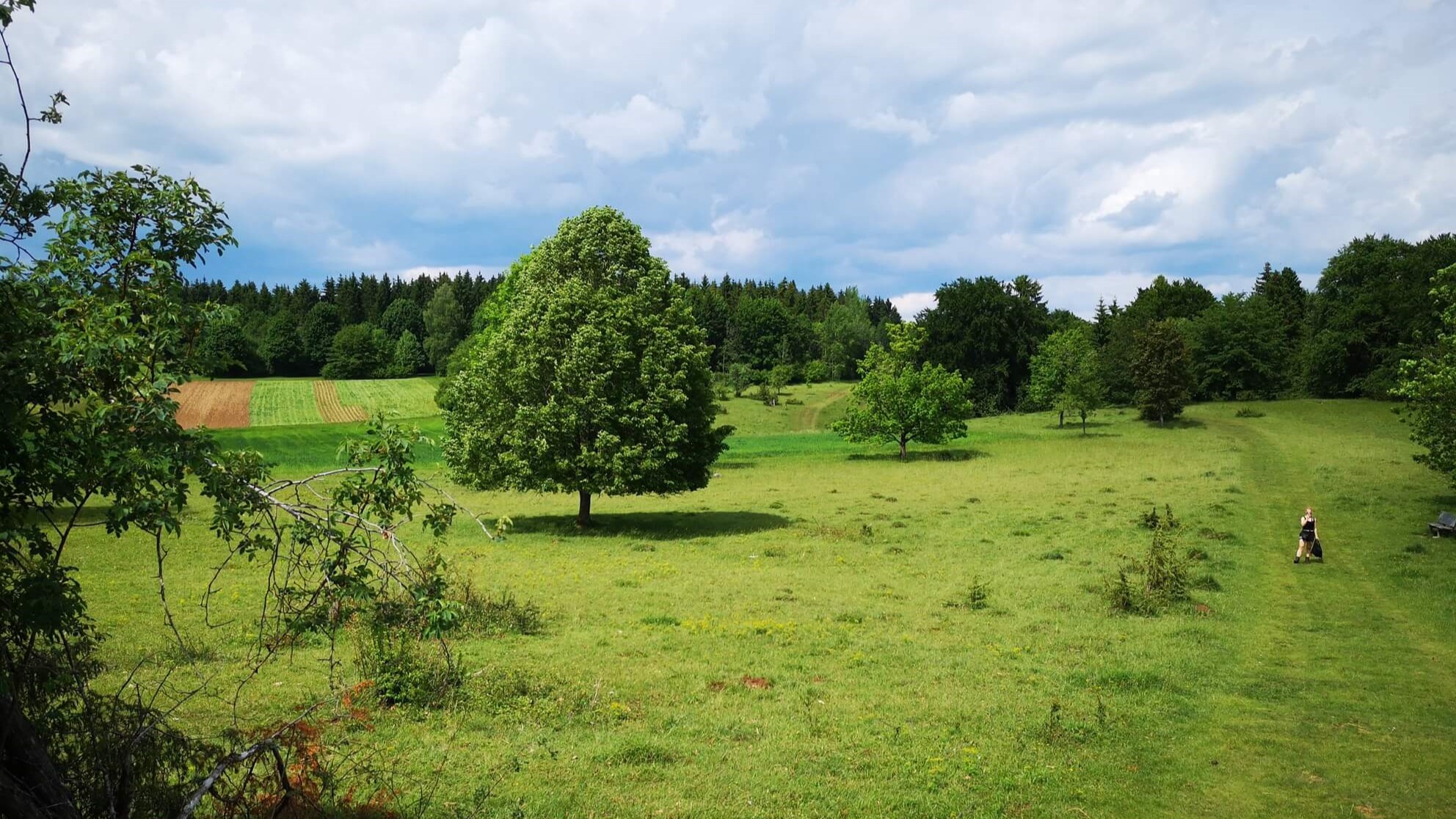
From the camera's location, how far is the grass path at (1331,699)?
38.5ft

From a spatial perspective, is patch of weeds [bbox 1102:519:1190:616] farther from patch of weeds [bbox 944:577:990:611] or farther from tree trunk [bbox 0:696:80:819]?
tree trunk [bbox 0:696:80:819]

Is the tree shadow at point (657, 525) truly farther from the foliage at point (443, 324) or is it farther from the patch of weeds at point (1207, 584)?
the foliage at point (443, 324)

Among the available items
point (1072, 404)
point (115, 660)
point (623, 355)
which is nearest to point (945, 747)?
point (115, 660)

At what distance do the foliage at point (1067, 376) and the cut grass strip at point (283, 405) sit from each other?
79617 millimetres

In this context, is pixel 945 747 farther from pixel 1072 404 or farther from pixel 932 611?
pixel 1072 404

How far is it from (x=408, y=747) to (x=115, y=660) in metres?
8.58

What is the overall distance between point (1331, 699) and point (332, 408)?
108 m

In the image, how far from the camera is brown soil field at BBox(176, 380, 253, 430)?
3536 inches

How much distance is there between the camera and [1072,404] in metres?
77.1

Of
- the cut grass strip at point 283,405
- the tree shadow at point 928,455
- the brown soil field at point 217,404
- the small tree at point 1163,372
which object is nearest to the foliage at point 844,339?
the small tree at point 1163,372

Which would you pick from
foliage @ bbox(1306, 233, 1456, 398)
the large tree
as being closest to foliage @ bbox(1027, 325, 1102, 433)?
foliage @ bbox(1306, 233, 1456, 398)

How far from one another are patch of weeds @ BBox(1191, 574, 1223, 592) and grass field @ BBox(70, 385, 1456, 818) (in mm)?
333

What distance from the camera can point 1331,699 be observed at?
1573cm

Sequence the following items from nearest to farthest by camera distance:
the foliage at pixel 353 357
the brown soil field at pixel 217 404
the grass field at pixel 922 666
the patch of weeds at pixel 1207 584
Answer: the grass field at pixel 922 666, the patch of weeds at pixel 1207 584, the brown soil field at pixel 217 404, the foliage at pixel 353 357
